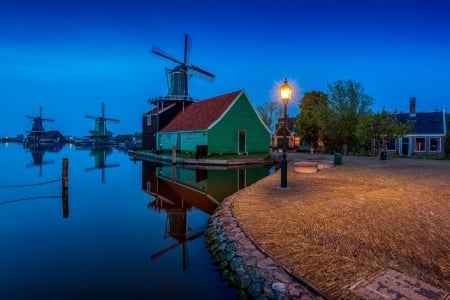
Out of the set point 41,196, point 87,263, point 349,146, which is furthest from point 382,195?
point 349,146

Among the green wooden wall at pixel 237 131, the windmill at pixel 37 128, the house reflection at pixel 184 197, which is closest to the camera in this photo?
the house reflection at pixel 184 197

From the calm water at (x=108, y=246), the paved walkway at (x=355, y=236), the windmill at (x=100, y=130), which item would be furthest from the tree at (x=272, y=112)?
the windmill at (x=100, y=130)

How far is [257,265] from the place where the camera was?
4.31 m

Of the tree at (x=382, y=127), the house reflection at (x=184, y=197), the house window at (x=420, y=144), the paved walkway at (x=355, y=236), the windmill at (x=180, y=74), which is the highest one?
the windmill at (x=180, y=74)

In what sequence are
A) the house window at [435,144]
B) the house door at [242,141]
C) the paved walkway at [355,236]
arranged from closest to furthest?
1. the paved walkway at [355,236]
2. the house door at [242,141]
3. the house window at [435,144]

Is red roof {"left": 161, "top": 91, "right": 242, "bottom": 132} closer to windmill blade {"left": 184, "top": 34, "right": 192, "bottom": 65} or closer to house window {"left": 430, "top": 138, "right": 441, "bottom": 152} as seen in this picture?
windmill blade {"left": 184, "top": 34, "right": 192, "bottom": 65}

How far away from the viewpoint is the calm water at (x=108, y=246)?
459cm

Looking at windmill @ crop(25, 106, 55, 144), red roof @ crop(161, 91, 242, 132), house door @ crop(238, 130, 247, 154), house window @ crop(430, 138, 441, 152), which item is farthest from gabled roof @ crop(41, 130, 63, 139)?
house window @ crop(430, 138, 441, 152)

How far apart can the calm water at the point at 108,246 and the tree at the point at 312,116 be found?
947 inches

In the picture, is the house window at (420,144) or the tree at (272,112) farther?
the tree at (272,112)

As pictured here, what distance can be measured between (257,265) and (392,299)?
5.85ft

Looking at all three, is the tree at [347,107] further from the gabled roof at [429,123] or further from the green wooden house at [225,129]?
the green wooden house at [225,129]

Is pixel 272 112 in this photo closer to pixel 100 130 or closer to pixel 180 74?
pixel 180 74

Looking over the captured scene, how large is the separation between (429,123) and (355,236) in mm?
34223
